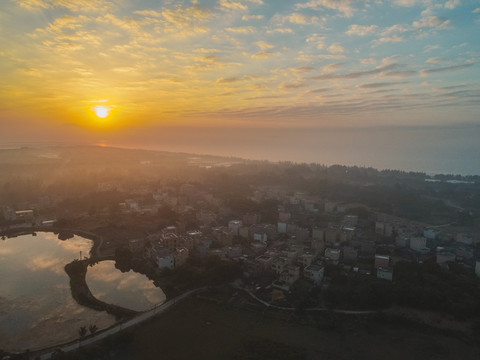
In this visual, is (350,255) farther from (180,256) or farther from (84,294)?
(84,294)

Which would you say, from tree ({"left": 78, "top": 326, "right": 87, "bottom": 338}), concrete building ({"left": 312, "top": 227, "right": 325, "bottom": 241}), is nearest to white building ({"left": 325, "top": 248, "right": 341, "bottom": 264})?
concrete building ({"left": 312, "top": 227, "right": 325, "bottom": 241})

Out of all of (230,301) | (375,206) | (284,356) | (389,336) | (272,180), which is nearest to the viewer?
(284,356)

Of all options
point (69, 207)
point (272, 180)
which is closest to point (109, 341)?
point (69, 207)

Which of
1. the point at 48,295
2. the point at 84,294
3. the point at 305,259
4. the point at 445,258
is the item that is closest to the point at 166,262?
the point at 84,294

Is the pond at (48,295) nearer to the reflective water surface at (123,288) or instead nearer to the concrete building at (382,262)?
the reflective water surface at (123,288)

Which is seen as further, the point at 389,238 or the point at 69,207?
the point at 69,207

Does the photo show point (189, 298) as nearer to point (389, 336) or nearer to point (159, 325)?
point (159, 325)
